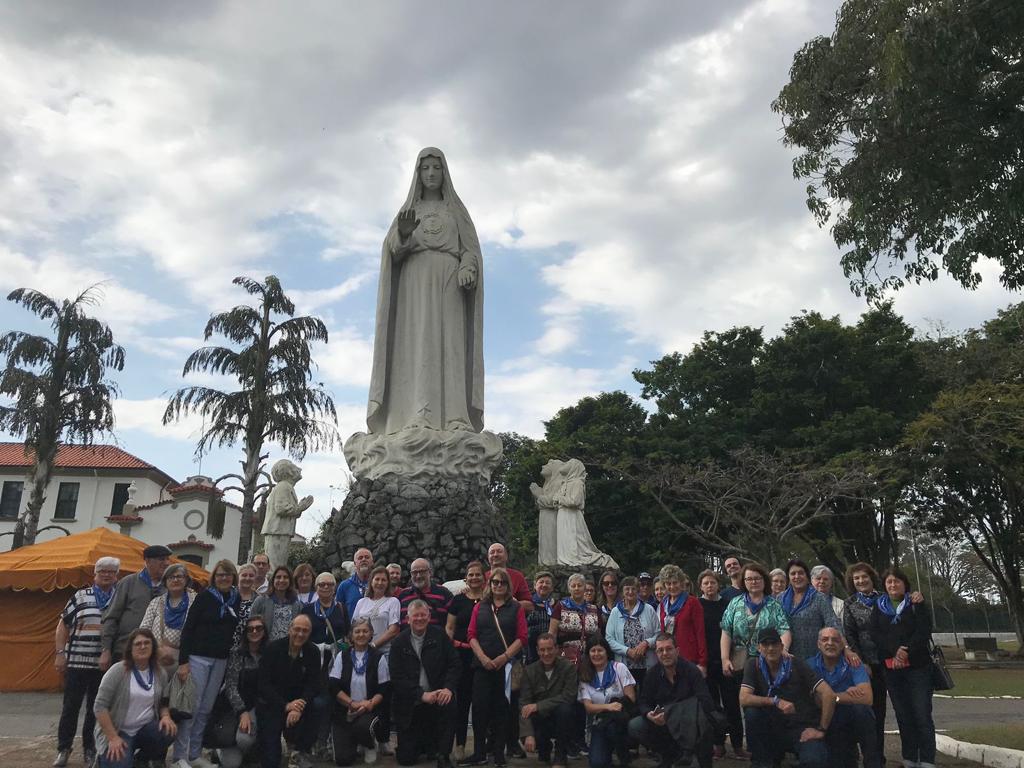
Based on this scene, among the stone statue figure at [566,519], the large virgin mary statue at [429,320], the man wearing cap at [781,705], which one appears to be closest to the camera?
the man wearing cap at [781,705]

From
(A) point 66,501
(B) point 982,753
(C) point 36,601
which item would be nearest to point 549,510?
(C) point 36,601

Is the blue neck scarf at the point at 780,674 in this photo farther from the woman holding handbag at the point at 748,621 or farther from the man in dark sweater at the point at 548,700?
the man in dark sweater at the point at 548,700

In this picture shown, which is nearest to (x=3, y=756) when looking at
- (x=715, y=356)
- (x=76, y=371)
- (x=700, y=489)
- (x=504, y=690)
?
→ (x=504, y=690)

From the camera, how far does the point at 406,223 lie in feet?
37.3

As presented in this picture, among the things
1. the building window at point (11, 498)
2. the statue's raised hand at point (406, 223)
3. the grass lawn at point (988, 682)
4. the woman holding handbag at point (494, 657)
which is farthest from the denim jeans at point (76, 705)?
the building window at point (11, 498)

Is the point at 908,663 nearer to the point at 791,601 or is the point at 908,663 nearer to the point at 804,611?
the point at 804,611

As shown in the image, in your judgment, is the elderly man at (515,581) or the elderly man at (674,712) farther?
the elderly man at (515,581)

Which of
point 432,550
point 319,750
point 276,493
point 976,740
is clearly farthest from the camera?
point 276,493

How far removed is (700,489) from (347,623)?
1741 cm

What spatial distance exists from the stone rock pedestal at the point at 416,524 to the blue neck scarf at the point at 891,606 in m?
4.70

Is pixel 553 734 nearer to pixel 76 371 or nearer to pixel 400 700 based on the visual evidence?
pixel 400 700

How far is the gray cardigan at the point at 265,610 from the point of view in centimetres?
629

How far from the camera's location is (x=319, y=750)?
6383 millimetres

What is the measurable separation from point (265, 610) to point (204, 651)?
609 mm
